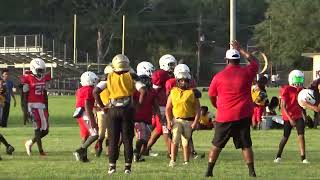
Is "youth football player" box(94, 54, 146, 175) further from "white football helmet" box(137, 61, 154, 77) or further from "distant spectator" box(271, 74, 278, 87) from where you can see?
"distant spectator" box(271, 74, 278, 87)

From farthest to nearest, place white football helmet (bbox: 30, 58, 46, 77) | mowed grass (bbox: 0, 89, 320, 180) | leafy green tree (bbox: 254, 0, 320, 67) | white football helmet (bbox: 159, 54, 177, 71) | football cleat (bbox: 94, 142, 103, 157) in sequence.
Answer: leafy green tree (bbox: 254, 0, 320, 67), white football helmet (bbox: 30, 58, 46, 77), football cleat (bbox: 94, 142, 103, 157), white football helmet (bbox: 159, 54, 177, 71), mowed grass (bbox: 0, 89, 320, 180)

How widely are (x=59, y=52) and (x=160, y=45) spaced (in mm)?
15298

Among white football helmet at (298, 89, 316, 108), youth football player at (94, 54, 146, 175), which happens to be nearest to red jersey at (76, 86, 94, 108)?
youth football player at (94, 54, 146, 175)

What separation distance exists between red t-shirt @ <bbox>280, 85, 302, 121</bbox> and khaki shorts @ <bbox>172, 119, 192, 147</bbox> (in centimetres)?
200

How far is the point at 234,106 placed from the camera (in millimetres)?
13586

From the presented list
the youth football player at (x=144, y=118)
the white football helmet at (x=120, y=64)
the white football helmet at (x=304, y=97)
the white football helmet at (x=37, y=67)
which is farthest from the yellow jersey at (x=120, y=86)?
the white football helmet at (x=37, y=67)

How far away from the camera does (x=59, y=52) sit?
8581cm

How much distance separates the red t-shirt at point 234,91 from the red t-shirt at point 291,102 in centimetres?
303

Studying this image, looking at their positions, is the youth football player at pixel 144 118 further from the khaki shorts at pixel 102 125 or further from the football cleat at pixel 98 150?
the football cleat at pixel 98 150

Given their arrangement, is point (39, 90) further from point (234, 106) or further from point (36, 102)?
point (234, 106)

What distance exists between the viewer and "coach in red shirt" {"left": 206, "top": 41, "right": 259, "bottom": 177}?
13.6 m

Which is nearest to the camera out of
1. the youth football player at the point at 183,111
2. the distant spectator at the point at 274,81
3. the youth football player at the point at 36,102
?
the youth football player at the point at 183,111

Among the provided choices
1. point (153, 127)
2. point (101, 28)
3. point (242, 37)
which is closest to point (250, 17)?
point (242, 37)

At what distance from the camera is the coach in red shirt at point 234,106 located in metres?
13.6
